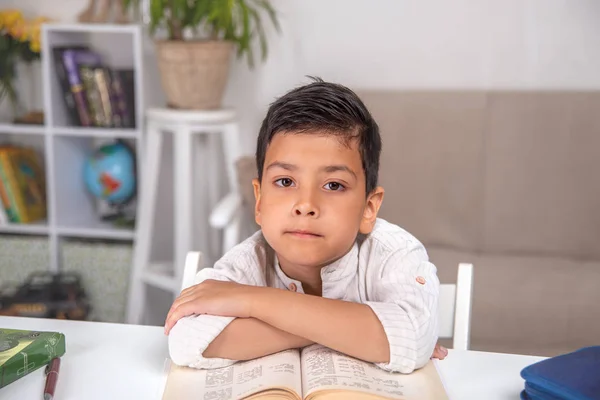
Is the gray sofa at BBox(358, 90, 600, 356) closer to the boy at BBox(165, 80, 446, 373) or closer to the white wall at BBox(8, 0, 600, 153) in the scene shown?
the white wall at BBox(8, 0, 600, 153)

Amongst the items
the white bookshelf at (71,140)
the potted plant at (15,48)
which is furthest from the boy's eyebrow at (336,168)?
the potted plant at (15,48)

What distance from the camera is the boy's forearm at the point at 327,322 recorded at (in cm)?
87

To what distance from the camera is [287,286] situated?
1.05 meters

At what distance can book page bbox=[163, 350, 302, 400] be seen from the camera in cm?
76

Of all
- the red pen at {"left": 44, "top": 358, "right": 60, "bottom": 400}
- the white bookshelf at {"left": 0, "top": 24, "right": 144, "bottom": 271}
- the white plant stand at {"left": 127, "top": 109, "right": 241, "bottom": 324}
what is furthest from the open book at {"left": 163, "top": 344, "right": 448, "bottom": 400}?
the white bookshelf at {"left": 0, "top": 24, "right": 144, "bottom": 271}

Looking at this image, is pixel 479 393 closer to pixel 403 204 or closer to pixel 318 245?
pixel 318 245

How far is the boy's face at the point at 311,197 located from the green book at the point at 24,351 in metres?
0.29

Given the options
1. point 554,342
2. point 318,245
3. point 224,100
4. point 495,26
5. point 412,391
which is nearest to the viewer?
point 412,391

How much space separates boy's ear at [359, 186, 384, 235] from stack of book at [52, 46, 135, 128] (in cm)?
191

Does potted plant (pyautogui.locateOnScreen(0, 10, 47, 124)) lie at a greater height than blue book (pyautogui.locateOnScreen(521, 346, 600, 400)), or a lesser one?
greater

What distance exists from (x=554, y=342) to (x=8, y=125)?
82.3 inches

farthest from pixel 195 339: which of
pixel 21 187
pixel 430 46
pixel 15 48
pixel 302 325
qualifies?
pixel 15 48

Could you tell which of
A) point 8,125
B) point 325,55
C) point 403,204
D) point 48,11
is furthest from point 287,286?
point 48,11

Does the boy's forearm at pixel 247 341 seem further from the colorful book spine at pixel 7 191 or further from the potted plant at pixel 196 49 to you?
the colorful book spine at pixel 7 191
